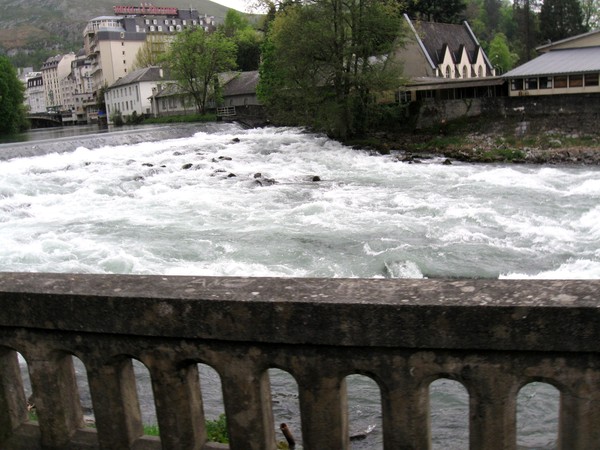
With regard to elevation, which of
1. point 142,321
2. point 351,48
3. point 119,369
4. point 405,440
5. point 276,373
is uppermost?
point 351,48

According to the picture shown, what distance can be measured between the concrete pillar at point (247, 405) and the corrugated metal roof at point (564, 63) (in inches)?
1626

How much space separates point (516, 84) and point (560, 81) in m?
2.97

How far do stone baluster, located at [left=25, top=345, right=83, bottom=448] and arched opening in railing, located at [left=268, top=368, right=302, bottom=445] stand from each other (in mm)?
2993

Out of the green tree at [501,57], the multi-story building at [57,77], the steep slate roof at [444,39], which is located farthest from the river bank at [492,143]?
the multi-story building at [57,77]

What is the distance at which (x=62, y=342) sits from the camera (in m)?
3.12

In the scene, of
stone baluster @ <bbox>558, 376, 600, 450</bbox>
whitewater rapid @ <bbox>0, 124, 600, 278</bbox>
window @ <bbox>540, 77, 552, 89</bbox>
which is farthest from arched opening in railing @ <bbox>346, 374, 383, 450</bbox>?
window @ <bbox>540, 77, 552, 89</bbox>

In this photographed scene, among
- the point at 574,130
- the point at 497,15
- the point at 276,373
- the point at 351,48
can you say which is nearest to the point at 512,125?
the point at 574,130

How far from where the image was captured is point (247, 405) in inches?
115

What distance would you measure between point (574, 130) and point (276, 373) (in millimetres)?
32311

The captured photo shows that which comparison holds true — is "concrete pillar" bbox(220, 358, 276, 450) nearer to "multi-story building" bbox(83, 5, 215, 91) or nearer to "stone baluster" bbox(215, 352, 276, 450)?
"stone baluster" bbox(215, 352, 276, 450)

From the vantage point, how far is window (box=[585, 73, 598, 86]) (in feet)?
129

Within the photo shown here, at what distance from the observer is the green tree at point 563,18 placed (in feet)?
242

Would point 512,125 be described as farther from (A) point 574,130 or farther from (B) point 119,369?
(B) point 119,369

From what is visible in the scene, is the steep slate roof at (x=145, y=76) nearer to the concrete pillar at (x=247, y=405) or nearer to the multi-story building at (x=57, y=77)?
the concrete pillar at (x=247, y=405)
